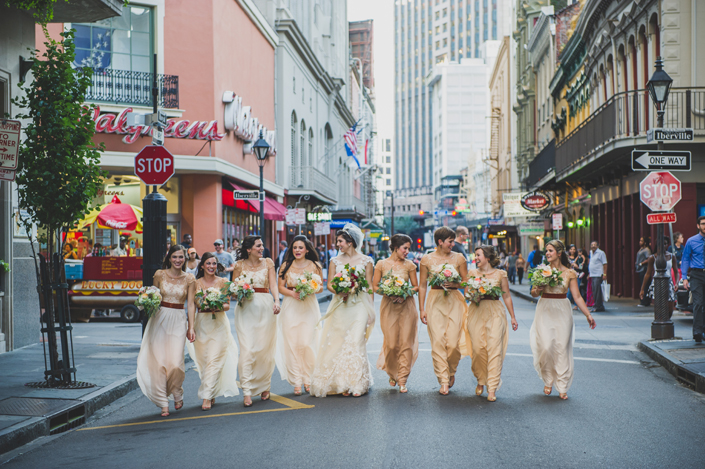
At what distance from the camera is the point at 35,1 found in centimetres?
787

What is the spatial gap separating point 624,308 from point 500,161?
164 ft

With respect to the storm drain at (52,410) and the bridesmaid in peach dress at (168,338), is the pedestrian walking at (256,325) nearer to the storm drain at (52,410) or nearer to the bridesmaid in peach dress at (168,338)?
the bridesmaid in peach dress at (168,338)

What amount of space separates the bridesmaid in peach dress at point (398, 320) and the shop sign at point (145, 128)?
1529 centimetres

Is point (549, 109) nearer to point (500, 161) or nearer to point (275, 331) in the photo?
point (500, 161)

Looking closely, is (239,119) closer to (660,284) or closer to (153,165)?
(153,165)

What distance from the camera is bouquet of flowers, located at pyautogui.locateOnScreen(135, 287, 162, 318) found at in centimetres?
804

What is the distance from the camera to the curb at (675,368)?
9.16 meters

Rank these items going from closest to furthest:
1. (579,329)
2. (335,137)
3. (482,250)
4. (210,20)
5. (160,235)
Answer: (482,250) < (160,235) < (579,329) < (210,20) < (335,137)

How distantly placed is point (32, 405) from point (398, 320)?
4.14m

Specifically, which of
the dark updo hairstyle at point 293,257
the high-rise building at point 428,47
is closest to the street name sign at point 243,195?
the dark updo hairstyle at point 293,257

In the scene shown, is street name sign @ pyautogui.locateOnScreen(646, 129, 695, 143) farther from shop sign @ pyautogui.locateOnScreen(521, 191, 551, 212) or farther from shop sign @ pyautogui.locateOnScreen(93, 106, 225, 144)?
shop sign @ pyautogui.locateOnScreen(521, 191, 551, 212)

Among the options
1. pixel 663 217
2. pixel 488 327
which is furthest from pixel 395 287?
pixel 663 217

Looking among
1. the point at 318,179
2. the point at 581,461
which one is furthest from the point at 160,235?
the point at 318,179

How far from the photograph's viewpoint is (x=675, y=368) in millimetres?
10258
